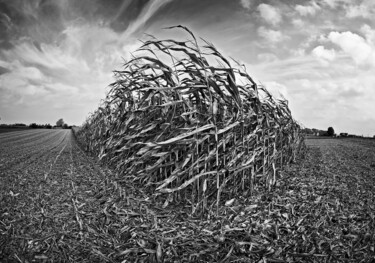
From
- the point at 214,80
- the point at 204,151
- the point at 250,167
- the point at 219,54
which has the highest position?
the point at 219,54

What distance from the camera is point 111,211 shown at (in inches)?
115

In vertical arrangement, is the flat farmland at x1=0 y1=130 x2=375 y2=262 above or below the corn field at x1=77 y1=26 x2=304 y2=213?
below

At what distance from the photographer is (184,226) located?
250 cm

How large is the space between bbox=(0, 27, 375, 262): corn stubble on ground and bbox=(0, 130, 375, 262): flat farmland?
0.03 feet

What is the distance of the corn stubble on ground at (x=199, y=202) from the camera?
6.85ft

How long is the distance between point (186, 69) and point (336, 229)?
7.21 ft

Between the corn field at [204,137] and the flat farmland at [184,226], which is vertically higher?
the corn field at [204,137]

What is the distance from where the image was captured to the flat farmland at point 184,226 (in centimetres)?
202

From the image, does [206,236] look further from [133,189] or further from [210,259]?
[133,189]

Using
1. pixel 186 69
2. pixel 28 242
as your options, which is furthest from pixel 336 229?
pixel 28 242

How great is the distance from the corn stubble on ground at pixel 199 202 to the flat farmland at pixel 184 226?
0.01 m

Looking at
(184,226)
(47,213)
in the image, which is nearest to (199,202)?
(184,226)

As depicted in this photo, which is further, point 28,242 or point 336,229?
point 336,229

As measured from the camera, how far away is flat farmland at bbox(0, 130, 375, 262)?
6.64 ft
